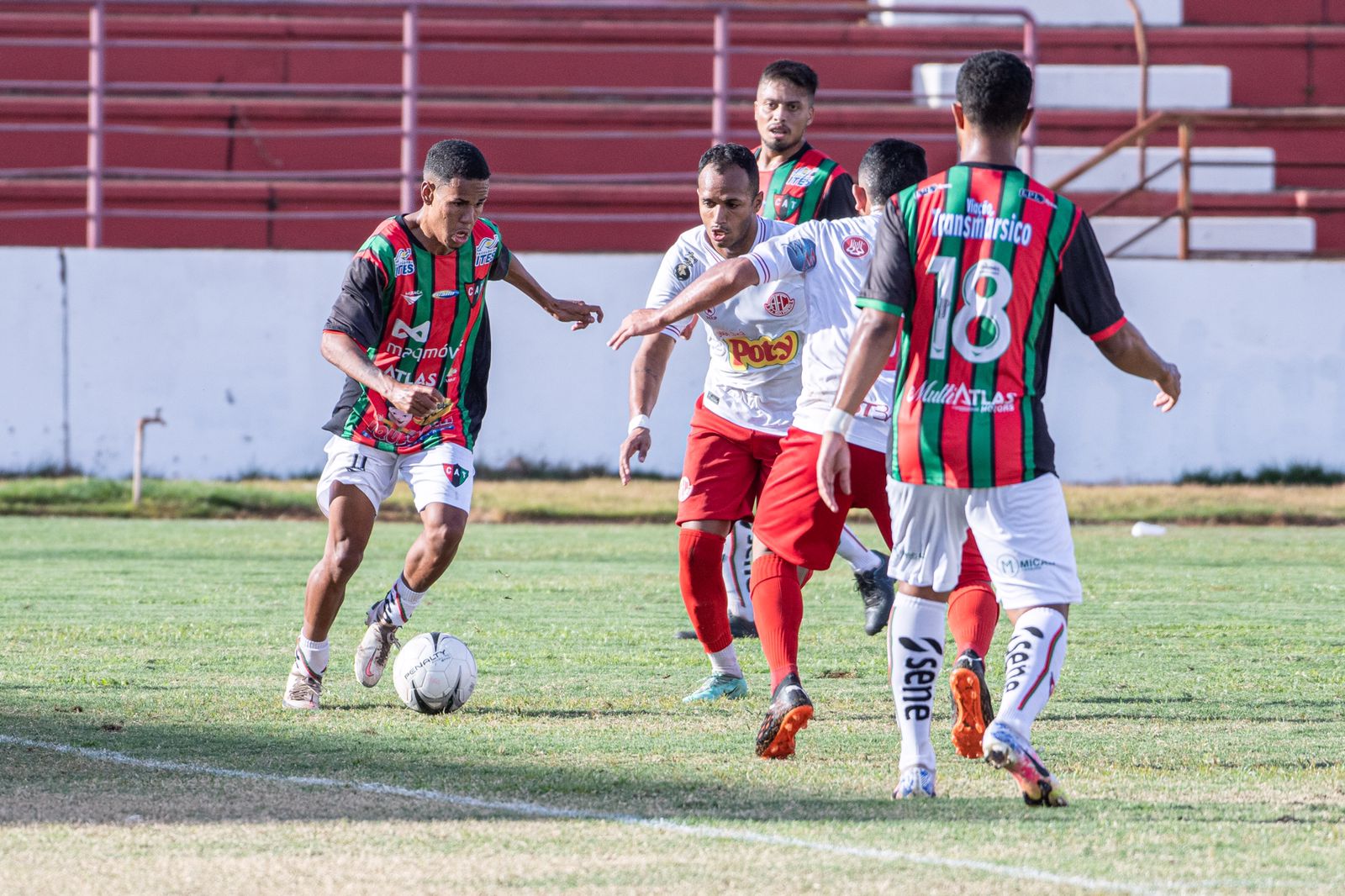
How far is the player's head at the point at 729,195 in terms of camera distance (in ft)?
20.0

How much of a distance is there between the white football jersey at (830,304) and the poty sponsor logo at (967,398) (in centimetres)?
113

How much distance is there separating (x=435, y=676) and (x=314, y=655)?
1.59ft

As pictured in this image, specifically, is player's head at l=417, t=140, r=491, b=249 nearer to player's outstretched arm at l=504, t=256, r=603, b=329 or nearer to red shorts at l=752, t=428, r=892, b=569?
player's outstretched arm at l=504, t=256, r=603, b=329

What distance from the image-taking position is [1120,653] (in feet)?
25.1

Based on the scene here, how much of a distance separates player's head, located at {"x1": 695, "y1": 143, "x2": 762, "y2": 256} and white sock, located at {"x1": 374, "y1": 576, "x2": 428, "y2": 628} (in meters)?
1.59

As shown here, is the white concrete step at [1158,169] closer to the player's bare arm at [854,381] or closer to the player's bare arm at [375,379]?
the player's bare arm at [375,379]

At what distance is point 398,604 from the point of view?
6398 millimetres

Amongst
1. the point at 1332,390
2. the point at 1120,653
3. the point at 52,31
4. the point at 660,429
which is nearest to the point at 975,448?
the point at 1120,653

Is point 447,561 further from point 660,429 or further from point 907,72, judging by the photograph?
point 907,72

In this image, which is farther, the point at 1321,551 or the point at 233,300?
the point at 233,300

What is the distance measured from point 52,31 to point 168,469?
6475 millimetres

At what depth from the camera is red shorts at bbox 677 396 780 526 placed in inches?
249

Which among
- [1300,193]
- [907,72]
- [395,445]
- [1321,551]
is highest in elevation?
[907,72]

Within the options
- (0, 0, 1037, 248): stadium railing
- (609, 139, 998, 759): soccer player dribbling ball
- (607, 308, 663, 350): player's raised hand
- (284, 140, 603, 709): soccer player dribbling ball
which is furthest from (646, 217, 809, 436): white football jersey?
(0, 0, 1037, 248): stadium railing
